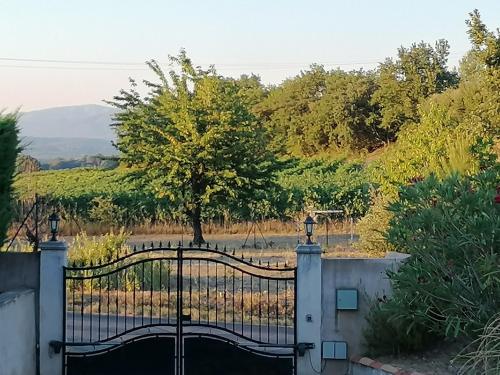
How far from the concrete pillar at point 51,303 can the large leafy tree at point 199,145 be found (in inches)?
634

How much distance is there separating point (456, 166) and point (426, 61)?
144 ft

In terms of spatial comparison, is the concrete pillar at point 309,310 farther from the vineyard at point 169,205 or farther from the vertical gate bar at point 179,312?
the vineyard at point 169,205

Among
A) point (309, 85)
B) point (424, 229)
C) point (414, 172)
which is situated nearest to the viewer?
point (424, 229)

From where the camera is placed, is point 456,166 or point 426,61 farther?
point 426,61

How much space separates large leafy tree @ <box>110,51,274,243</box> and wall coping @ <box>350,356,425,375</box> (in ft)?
55.2

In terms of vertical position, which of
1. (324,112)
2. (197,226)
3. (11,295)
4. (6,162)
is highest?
(324,112)

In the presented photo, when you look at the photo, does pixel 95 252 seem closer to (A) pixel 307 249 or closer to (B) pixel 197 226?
(A) pixel 307 249

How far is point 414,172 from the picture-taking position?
57.8ft

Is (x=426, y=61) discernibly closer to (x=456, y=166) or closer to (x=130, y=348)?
(x=456, y=166)

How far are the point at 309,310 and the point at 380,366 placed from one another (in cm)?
111

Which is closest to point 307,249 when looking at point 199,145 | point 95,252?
point 95,252

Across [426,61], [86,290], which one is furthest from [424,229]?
[426,61]

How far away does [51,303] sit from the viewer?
A: 29.2ft

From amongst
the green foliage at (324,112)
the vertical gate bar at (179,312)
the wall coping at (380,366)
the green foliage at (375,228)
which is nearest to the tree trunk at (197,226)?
the green foliage at (375,228)
